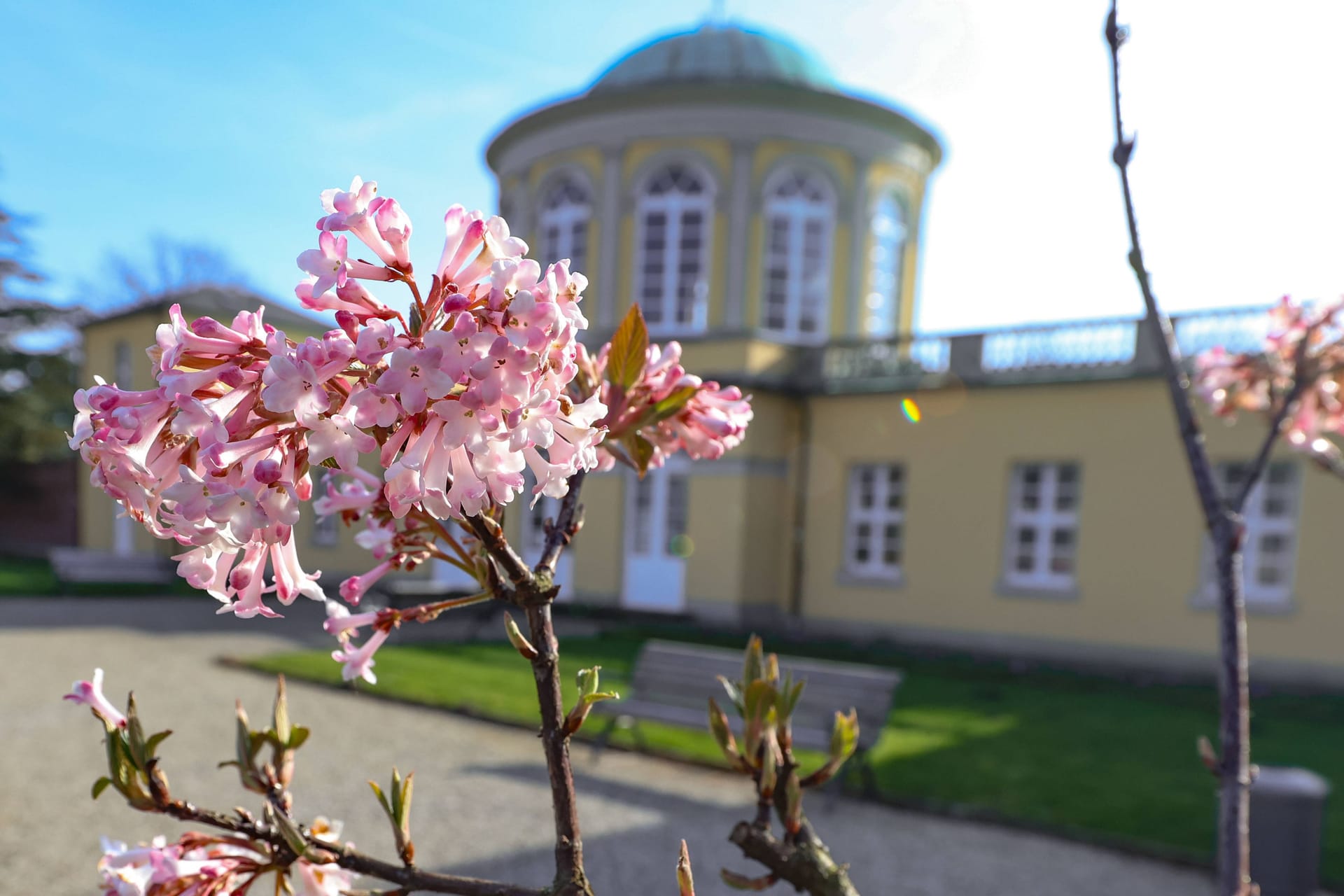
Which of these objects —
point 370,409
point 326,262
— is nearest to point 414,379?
point 370,409

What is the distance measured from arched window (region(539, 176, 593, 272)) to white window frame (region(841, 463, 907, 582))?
7.21m

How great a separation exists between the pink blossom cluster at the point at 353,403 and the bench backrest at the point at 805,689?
17.6 ft

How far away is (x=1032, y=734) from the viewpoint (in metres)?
8.82

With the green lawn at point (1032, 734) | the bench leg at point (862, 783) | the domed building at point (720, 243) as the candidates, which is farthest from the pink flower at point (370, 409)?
the domed building at point (720, 243)

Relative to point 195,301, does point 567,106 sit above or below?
above

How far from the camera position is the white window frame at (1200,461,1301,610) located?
12.5m

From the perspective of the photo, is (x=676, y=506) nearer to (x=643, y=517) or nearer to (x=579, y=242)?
(x=643, y=517)

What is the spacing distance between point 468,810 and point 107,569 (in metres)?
16.3

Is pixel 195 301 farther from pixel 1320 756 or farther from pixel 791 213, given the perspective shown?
pixel 1320 756

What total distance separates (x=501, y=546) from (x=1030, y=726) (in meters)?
9.31

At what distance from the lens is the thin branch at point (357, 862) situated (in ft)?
3.18

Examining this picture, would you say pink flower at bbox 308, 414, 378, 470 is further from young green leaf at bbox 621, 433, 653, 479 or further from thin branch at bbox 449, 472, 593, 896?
young green leaf at bbox 621, 433, 653, 479

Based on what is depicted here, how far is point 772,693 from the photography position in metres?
1.18

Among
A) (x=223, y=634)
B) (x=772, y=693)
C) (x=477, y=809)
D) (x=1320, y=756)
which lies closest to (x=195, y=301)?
(x=223, y=634)
